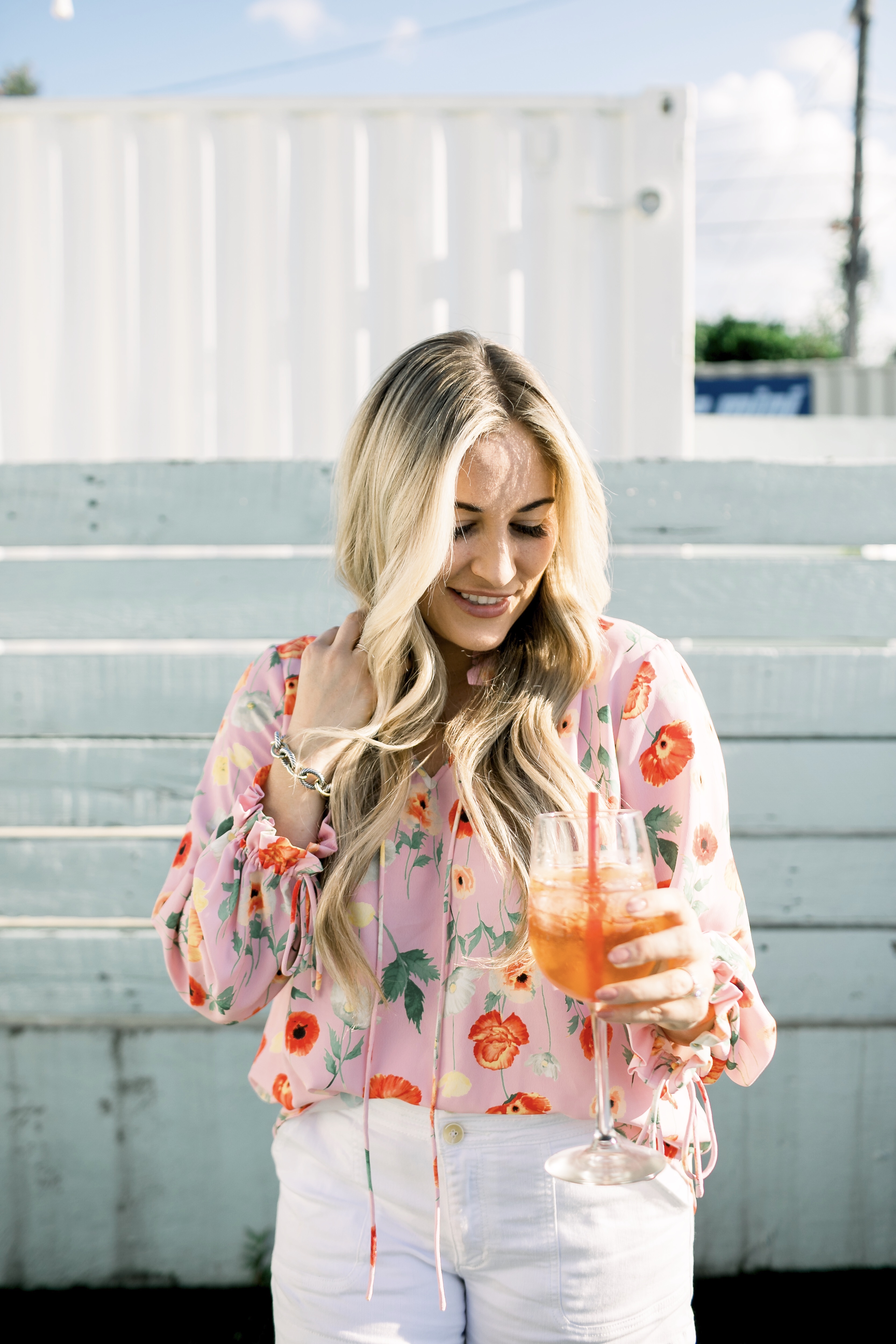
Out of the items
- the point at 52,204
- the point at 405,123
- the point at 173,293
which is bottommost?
the point at 173,293

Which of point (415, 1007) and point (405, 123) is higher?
point (405, 123)

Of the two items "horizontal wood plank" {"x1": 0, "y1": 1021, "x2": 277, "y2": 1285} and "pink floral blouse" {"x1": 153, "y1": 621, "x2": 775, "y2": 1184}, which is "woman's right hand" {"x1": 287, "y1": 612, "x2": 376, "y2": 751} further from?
"horizontal wood plank" {"x1": 0, "y1": 1021, "x2": 277, "y2": 1285}

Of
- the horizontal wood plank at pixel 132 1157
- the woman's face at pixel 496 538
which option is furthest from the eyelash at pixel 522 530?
the horizontal wood plank at pixel 132 1157

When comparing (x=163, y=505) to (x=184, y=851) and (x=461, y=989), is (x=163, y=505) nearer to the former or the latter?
(x=184, y=851)

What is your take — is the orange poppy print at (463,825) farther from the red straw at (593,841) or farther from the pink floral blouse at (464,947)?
the red straw at (593,841)

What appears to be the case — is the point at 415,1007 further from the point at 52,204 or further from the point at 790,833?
the point at 52,204

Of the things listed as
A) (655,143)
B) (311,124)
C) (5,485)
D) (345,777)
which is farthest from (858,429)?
(345,777)

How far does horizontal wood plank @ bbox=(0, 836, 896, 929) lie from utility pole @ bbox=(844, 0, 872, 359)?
2074cm

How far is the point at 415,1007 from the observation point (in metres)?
1.52

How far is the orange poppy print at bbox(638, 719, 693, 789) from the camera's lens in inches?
58.9

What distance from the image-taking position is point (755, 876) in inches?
102

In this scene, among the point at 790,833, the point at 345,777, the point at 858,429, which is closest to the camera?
the point at 345,777

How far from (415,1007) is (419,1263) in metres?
0.33

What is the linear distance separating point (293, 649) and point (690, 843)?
2.24 ft
